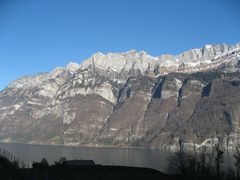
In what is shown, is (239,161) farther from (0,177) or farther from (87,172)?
(0,177)

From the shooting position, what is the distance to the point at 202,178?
320 ft

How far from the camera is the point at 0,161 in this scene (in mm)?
81312

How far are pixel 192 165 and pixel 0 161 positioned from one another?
205ft

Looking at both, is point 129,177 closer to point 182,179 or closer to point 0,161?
point 182,179

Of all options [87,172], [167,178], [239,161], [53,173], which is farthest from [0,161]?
[239,161]

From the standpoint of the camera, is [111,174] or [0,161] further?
[111,174]

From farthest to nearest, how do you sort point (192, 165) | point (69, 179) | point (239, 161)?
1. point (192, 165)
2. point (239, 161)
3. point (69, 179)

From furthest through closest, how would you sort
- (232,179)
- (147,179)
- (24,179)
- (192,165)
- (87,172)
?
(192,165), (232,179), (87,172), (147,179), (24,179)

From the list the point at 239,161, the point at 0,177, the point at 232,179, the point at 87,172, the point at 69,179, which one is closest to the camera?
the point at 0,177

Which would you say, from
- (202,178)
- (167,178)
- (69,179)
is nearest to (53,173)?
(69,179)

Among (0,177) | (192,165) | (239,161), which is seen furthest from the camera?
(192,165)

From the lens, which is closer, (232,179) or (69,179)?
(69,179)

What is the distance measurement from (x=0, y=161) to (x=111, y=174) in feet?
82.9

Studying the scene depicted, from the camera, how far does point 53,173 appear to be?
87625mm
